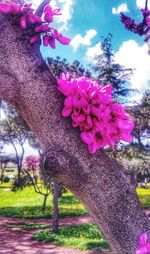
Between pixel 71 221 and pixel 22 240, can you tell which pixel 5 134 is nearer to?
pixel 71 221

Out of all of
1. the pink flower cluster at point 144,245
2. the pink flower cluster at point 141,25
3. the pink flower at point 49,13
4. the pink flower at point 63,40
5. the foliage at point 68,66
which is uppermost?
the foliage at point 68,66

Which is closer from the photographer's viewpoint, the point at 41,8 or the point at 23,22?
the point at 23,22

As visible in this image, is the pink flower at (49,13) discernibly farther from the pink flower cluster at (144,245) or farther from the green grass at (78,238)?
the green grass at (78,238)

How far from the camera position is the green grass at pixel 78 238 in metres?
11.9

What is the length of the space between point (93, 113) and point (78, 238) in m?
12.2

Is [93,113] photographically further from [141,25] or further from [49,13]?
[141,25]

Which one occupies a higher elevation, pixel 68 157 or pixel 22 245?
pixel 68 157

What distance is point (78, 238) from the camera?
13156mm

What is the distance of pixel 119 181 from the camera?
1.64m

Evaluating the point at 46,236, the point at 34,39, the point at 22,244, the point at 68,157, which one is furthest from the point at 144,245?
the point at 46,236

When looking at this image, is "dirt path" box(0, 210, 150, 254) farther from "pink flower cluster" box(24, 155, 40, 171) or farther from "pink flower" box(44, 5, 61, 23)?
"pink flower" box(44, 5, 61, 23)

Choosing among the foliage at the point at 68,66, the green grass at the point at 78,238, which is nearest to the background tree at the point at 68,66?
the foliage at the point at 68,66

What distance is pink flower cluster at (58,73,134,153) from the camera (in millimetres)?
1686

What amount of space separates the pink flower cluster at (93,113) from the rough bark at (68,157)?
0.05 meters
